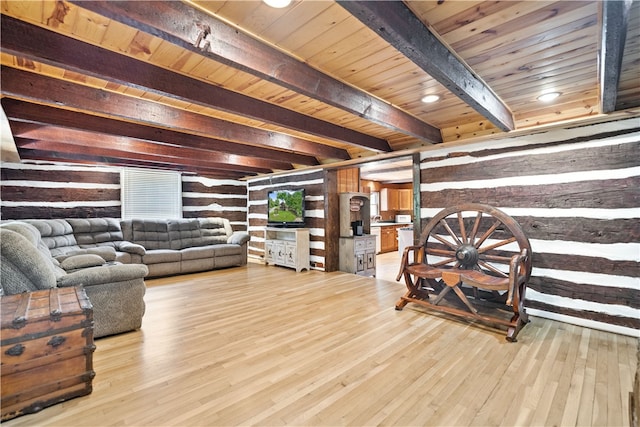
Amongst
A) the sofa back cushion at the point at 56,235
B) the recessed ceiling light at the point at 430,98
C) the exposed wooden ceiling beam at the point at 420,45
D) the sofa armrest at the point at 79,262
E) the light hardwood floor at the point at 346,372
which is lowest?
the light hardwood floor at the point at 346,372

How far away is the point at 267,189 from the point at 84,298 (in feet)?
16.9

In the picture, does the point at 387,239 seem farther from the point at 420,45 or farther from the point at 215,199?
the point at 420,45

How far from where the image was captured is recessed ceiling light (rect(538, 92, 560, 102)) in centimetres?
270

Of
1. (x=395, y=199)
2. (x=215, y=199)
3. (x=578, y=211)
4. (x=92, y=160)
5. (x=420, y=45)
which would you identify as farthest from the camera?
(x=395, y=199)

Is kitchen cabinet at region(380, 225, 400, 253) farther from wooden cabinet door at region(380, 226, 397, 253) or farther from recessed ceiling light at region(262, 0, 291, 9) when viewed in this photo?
recessed ceiling light at region(262, 0, 291, 9)

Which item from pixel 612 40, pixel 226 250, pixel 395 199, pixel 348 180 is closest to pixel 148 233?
pixel 226 250

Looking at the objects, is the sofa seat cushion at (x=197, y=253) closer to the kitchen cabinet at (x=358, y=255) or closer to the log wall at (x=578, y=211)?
the kitchen cabinet at (x=358, y=255)

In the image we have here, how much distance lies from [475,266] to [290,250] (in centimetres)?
345

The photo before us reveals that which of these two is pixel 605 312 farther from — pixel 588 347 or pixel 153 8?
pixel 153 8

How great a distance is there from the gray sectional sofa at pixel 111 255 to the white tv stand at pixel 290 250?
583 mm

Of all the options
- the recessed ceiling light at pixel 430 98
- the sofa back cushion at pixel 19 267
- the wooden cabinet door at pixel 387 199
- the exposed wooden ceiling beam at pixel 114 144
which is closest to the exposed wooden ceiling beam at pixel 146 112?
the exposed wooden ceiling beam at pixel 114 144

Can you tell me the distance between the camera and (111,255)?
4402 mm

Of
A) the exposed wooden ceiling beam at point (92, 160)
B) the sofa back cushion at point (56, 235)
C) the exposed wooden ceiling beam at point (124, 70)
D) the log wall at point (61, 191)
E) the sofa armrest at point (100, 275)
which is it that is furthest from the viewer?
the log wall at point (61, 191)

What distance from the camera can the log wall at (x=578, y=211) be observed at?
280 centimetres
